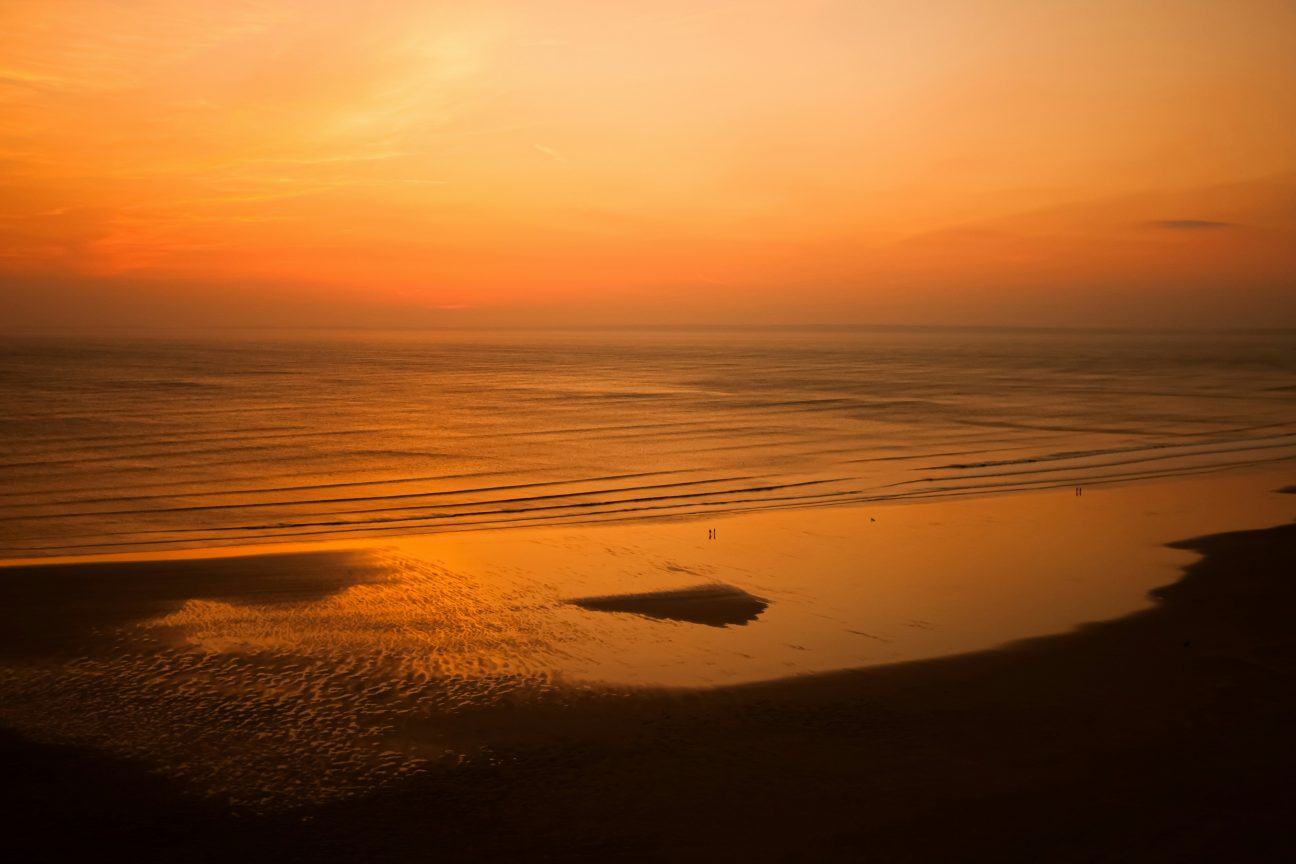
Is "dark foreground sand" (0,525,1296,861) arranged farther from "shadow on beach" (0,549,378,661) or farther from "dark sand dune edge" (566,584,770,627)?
"shadow on beach" (0,549,378,661)

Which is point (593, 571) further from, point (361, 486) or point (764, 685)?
point (361, 486)

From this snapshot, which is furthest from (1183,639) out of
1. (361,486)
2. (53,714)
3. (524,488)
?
(361,486)

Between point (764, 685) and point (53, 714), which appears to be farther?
point (764, 685)

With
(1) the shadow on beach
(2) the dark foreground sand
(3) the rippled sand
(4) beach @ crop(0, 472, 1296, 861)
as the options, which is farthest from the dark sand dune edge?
(1) the shadow on beach

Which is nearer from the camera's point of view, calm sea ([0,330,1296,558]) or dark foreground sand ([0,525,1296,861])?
dark foreground sand ([0,525,1296,861])

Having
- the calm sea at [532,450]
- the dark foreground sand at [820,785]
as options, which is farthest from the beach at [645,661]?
the calm sea at [532,450]

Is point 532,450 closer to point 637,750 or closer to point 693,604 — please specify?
point 693,604
